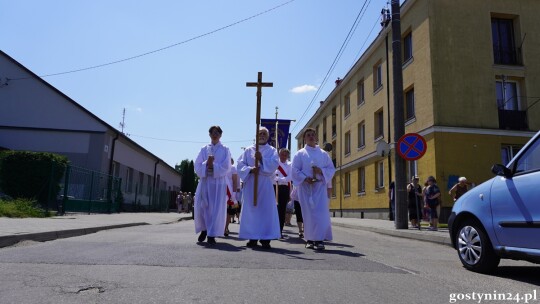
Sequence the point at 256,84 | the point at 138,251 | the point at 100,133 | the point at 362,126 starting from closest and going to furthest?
the point at 138,251
the point at 256,84
the point at 100,133
the point at 362,126

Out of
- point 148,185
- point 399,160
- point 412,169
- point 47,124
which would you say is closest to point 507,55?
point 412,169

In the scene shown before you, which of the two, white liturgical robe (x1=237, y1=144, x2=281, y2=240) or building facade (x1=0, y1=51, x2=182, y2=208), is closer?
white liturgical robe (x1=237, y1=144, x2=281, y2=240)

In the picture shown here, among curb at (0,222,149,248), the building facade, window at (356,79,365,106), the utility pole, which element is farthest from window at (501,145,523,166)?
the building facade

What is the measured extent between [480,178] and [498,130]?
87.4 inches

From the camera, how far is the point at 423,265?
5.96 m

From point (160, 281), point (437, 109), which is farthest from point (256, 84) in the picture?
point (437, 109)

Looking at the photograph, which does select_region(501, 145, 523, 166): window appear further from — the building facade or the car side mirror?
the building facade

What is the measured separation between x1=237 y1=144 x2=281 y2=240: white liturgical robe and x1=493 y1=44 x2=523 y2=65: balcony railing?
16134mm

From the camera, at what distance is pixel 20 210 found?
1330 cm

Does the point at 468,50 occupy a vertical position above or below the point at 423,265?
above

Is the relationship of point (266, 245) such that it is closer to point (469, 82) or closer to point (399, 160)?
point (399, 160)

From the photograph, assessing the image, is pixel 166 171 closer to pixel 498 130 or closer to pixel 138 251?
pixel 498 130

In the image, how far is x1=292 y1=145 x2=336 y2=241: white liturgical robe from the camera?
745 centimetres

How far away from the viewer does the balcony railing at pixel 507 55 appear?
1967 cm
